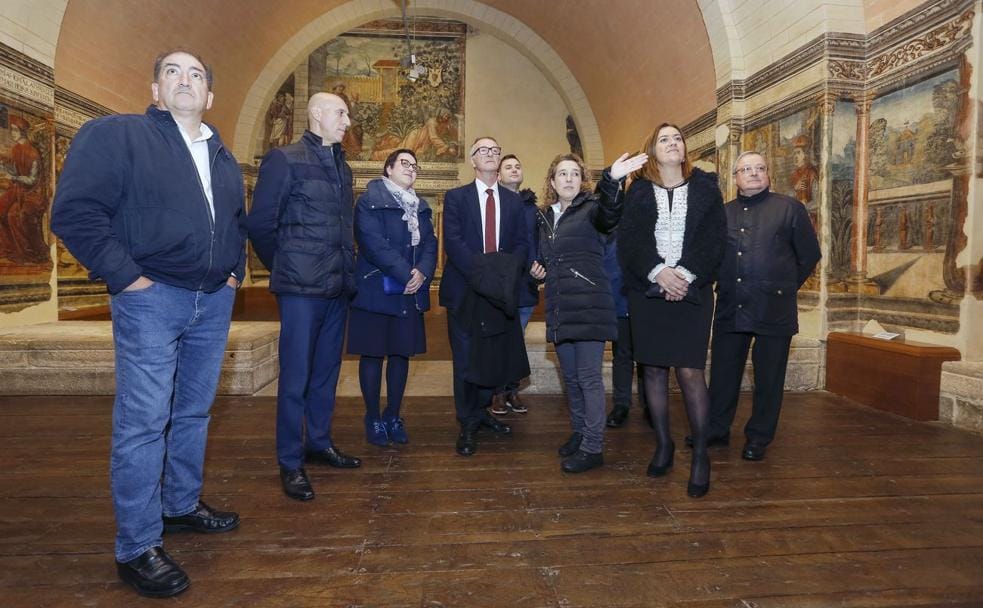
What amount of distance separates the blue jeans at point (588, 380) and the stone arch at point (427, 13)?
37.2ft

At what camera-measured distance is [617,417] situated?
4.17 meters

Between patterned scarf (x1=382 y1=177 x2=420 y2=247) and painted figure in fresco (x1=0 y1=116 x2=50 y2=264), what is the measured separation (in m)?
4.81

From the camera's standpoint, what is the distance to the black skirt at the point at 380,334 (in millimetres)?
3492

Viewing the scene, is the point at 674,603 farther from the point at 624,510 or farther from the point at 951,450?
the point at 951,450

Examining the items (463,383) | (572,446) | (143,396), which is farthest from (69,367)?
(572,446)

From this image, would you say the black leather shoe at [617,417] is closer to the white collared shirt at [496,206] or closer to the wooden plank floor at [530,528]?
the wooden plank floor at [530,528]

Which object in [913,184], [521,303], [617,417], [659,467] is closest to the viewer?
[659,467]

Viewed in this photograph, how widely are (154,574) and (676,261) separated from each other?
2495 mm

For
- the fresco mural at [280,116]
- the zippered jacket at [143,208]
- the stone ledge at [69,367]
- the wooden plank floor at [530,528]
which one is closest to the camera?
the zippered jacket at [143,208]

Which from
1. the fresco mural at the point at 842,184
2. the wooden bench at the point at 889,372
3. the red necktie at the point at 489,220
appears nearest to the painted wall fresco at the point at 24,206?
the red necktie at the point at 489,220

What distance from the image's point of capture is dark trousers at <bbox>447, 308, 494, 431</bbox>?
357 centimetres

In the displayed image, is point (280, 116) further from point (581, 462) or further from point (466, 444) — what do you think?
point (581, 462)

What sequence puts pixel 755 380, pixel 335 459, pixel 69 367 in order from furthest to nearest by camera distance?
pixel 69 367 < pixel 755 380 < pixel 335 459

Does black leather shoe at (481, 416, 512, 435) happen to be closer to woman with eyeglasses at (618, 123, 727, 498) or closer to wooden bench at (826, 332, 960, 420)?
woman with eyeglasses at (618, 123, 727, 498)
